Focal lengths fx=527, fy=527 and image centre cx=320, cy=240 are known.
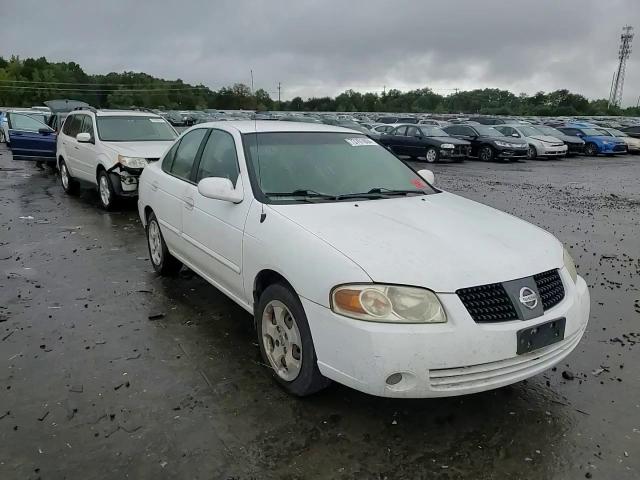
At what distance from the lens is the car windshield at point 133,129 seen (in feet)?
31.8

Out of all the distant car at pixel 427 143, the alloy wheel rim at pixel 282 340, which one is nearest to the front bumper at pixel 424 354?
the alloy wheel rim at pixel 282 340

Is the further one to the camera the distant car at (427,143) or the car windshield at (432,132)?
the car windshield at (432,132)

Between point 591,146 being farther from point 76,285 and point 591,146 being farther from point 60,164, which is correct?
point 76,285

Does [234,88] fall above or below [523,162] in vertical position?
above

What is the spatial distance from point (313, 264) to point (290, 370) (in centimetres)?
79

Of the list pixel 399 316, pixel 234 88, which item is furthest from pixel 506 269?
pixel 234 88

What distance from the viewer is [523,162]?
73.0ft

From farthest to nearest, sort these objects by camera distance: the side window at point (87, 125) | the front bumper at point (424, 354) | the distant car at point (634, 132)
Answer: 1. the distant car at point (634, 132)
2. the side window at point (87, 125)
3. the front bumper at point (424, 354)

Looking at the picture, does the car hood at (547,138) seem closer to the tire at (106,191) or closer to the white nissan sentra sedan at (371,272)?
the tire at (106,191)

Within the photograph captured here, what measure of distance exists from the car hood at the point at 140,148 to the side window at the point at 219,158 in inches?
180

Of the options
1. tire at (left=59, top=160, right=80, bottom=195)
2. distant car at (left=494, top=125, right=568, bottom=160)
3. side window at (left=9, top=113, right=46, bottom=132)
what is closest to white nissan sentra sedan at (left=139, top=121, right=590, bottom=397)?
tire at (left=59, top=160, right=80, bottom=195)

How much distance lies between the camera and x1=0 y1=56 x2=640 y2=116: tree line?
8738 cm

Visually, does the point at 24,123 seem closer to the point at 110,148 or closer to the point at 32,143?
the point at 32,143

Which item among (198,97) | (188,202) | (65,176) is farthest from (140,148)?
(198,97)
